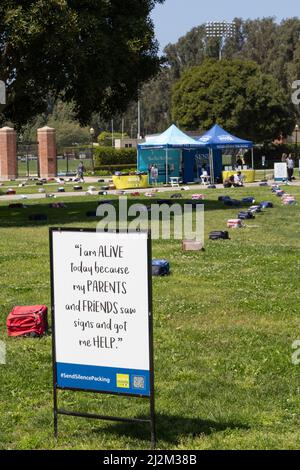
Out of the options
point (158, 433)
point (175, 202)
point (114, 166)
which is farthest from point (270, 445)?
point (114, 166)

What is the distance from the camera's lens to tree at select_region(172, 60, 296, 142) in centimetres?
7550

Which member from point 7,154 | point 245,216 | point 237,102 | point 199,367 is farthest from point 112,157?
point 199,367

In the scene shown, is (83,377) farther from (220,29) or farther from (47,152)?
(220,29)

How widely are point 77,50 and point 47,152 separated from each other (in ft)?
137

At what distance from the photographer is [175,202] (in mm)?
29531

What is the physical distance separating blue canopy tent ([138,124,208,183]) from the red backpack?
33.7 meters

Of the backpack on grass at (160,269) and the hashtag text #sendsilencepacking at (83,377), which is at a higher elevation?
the hashtag text #sendsilencepacking at (83,377)

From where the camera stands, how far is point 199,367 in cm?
824

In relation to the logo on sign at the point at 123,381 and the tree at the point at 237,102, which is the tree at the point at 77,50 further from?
the tree at the point at 237,102

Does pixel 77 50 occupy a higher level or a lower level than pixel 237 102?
lower

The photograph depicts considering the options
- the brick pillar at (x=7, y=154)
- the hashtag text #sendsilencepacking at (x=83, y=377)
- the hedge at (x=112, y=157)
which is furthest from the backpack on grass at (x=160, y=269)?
the hedge at (x=112, y=157)

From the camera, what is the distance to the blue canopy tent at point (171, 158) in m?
43.5

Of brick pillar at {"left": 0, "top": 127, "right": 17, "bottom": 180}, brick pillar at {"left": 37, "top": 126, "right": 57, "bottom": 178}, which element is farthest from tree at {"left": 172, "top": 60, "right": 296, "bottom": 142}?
brick pillar at {"left": 0, "top": 127, "right": 17, "bottom": 180}

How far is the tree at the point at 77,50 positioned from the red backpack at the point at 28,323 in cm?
1511
